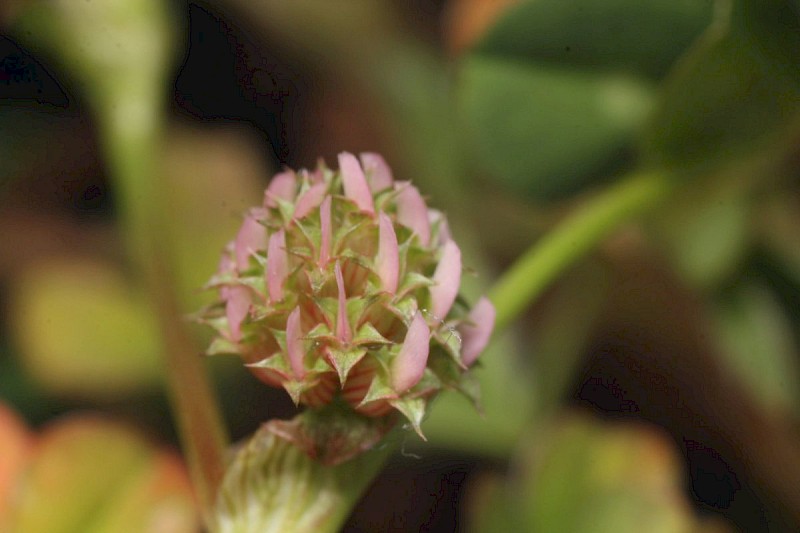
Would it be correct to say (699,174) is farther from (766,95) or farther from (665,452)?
(665,452)

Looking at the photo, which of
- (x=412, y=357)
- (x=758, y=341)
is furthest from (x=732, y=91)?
(x=412, y=357)

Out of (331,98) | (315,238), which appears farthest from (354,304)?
(331,98)

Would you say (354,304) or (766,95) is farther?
(766,95)

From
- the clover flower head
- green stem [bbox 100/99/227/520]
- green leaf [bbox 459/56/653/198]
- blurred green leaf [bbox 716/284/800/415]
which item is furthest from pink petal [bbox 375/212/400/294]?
blurred green leaf [bbox 716/284/800/415]

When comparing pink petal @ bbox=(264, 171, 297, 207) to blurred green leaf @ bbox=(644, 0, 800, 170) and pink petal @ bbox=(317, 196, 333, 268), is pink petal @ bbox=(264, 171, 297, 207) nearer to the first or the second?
pink petal @ bbox=(317, 196, 333, 268)

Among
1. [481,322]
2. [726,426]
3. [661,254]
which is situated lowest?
[726,426]

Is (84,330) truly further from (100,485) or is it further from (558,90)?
(558,90)

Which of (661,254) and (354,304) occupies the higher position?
(354,304)
